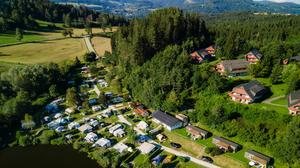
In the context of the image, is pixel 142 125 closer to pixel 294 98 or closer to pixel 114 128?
pixel 114 128

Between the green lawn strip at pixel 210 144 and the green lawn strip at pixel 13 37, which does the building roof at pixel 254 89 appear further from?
the green lawn strip at pixel 13 37

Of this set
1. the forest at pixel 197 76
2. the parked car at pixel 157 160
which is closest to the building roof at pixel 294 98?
the forest at pixel 197 76

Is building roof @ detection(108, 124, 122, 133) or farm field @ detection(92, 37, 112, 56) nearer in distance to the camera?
building roof @ detection(108, 124, 122, 133)

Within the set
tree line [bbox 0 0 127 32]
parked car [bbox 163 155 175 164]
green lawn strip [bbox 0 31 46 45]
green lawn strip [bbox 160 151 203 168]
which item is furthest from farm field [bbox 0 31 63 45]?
green lawn strip [bbox 160 151 203 168]

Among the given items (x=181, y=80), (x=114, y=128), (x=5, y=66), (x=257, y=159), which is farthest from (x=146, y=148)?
(x=5, y=66)

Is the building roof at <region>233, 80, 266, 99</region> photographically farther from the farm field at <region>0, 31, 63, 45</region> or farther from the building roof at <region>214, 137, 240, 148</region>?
the farm field at <region>0, 31, 63, 45</region>

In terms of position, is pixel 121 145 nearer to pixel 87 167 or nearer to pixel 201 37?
pixel 87 167

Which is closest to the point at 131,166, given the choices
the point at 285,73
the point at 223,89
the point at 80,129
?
the point at 80,129

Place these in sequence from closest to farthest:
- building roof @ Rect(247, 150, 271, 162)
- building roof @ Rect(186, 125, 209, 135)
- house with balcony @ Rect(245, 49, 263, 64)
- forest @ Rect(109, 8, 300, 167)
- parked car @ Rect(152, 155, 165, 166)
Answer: building roof @ Rect(247, 150, 271, 162), parked car @ Rect(152, 155, 165, 166), forest @ Rect(109, 8, 300, 167), building roof @ Rect(186, 125, 209, 135), house with balcony @ Rect(245, 49, 263, 64)
